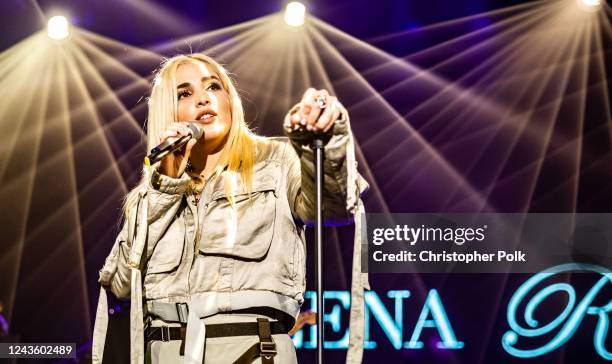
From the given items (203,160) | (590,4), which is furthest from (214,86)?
(590,4)

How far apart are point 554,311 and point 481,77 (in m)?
1.36

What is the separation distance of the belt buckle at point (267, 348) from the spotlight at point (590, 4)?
10.8ft

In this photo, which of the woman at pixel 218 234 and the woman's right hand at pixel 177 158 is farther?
the woman's right hand at pixel 177 158

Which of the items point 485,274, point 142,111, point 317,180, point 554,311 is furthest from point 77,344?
point 317,180

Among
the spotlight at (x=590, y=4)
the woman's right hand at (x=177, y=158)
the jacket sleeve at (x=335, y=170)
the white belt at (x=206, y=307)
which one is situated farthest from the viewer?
the spotlight at (x=590, y=4)

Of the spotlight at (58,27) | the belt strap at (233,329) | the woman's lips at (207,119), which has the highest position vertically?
the spotlight at (58,27)

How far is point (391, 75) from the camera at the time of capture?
14.2 feet

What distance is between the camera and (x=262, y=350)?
5.27 ft

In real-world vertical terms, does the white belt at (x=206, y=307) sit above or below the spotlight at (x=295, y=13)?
below

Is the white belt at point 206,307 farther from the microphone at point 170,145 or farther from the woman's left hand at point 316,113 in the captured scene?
the woman's left hand at point 316,113

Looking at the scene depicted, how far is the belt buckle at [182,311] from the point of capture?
165cm

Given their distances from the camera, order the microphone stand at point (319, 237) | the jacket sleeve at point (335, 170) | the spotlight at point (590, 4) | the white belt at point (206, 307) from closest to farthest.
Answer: the microphone stand at point (319, 237) → the jacket sleeve at point (335, 170) → the white belt at point (206, 307) → the spotlight at point (590, 4)

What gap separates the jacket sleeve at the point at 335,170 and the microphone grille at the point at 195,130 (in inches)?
12.2

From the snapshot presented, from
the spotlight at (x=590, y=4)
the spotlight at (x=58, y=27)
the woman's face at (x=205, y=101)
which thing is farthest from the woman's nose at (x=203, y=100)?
the spotlight at (x=590, y=4)
